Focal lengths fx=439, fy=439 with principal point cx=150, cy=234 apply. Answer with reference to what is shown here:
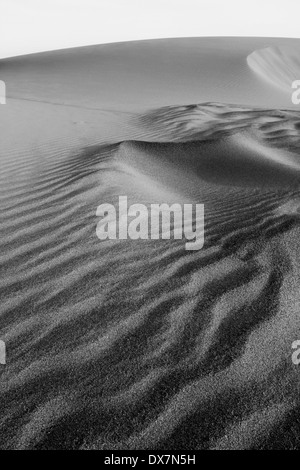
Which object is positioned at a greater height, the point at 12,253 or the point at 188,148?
the point at 188,148

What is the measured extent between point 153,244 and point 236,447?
1513 mm

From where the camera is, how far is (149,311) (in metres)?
2.12

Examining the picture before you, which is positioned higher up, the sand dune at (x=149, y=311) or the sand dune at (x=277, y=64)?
the sand dune at (x=277, y=64)

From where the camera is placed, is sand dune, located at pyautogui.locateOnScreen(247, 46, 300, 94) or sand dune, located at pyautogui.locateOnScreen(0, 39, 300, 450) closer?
sand dune, located at pyautogui.locateOnScreen(0, 39, 300, 450)

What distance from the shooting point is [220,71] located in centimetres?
1861

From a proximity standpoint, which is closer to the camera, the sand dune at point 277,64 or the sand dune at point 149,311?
the sand dune at point 149,311

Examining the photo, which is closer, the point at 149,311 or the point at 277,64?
the point at 149,311

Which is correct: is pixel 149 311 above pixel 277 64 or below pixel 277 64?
below

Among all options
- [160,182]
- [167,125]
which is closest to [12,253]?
[160,182]

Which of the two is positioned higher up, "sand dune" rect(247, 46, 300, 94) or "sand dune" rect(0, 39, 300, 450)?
"sand dune" rect(247, 46, 300, 94)

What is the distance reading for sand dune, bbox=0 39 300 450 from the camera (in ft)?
5.06

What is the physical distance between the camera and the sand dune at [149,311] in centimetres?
154
